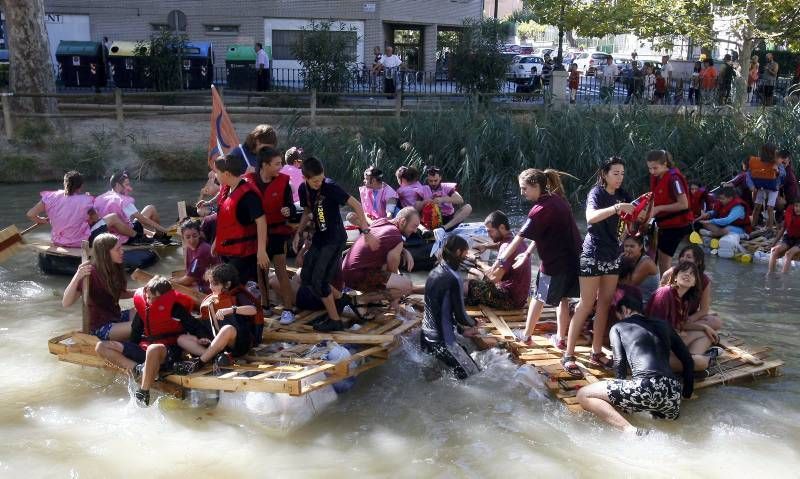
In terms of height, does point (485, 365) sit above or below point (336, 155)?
below

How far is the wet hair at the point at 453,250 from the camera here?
6.29 metres

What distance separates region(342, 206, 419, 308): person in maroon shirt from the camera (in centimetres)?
727

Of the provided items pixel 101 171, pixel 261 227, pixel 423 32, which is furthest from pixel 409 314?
pixel 423 32

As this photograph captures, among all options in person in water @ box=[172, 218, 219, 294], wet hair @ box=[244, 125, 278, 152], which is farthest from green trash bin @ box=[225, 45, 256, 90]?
person in water @ box=[172, 218, 219, 294]

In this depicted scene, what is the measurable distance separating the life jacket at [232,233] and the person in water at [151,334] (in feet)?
2.32

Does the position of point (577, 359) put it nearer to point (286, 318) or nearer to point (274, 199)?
point (286, 318)

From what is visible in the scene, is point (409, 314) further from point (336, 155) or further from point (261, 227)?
point (336, 155)

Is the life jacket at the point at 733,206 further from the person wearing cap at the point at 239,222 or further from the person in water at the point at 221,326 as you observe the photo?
the person in water at the point at 221,326

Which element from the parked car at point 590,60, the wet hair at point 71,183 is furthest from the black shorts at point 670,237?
the parked car at point 590,60

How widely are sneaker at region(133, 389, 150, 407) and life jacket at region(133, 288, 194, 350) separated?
33 cm

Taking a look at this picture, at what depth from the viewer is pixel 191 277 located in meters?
7.54

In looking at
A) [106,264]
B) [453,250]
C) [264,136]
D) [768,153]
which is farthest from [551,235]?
[768,153]

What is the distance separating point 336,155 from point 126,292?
25.1ft

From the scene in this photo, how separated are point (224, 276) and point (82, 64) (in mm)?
16297
